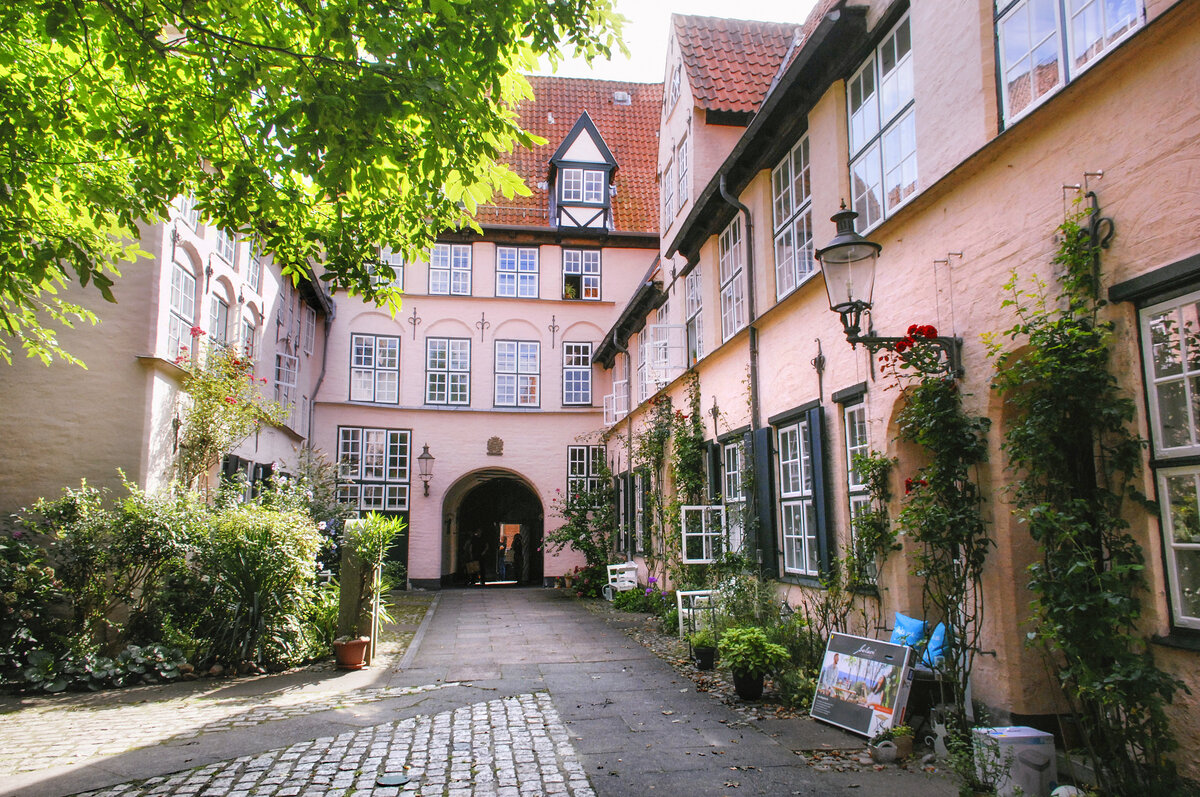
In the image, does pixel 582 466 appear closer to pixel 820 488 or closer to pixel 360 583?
pixel 360 583

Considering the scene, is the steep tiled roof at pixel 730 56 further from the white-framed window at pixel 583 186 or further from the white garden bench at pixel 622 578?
the white-framed window at pixel 583 186

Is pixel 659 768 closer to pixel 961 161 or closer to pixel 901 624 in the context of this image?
pixel 901 624

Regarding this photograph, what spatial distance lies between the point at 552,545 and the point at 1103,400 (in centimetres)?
1885

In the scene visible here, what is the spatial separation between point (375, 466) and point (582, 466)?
559 cm

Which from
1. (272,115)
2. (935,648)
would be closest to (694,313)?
(935,648)

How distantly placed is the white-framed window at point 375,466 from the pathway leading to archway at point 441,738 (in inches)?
502

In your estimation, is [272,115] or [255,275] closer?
[272,115]

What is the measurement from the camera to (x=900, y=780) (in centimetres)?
500

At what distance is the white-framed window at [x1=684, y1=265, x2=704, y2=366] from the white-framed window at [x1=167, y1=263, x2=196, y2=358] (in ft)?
24.9

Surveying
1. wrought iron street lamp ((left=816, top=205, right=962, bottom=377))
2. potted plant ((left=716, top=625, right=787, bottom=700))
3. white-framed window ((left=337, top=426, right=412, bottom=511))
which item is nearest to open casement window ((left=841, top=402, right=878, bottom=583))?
potted plant ((left=716, top=625, right=787, bottom=700))

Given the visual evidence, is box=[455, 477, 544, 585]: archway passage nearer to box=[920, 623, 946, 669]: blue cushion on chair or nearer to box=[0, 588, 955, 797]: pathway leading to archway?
box=[0, 588, 955, 797]: pathway leading to archway

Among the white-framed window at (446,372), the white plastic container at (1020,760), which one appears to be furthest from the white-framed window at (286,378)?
the white plastic container at (1020,760)

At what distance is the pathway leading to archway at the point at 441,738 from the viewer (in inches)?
201

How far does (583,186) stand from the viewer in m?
23.9
